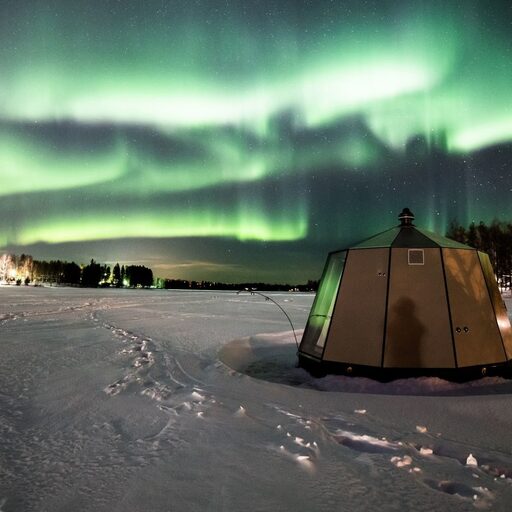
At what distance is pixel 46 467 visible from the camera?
367 centimetres

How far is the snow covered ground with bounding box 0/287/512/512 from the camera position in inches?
125

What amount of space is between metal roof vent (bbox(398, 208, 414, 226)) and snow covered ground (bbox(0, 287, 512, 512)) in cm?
318

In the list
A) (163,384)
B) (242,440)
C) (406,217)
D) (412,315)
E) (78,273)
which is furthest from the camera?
(78,273)

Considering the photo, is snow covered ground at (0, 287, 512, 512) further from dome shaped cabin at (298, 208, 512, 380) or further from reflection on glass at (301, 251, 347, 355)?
reflection on glass at (301, 251, 347, 355)

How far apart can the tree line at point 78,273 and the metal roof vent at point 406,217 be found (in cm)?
15250

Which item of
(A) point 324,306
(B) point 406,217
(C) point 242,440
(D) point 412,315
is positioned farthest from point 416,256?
(C) point 242,440

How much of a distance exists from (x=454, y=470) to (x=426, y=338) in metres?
3.64

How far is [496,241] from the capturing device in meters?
57.4

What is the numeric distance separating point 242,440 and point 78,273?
6825 inches

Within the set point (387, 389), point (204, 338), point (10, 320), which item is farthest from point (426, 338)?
point (10, 320)

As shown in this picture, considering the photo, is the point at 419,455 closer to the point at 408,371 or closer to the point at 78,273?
the point at 408,371

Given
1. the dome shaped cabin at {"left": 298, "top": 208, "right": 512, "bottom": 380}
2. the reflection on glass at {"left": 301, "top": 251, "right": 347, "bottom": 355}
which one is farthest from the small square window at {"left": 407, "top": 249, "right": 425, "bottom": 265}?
the reflection on glass at {"left": 301, "top": 251, "right": 347, "bottom": 355}

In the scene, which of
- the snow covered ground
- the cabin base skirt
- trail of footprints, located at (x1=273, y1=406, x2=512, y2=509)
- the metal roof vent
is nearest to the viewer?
the snow covered ground

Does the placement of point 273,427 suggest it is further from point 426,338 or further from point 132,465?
point 426,338
